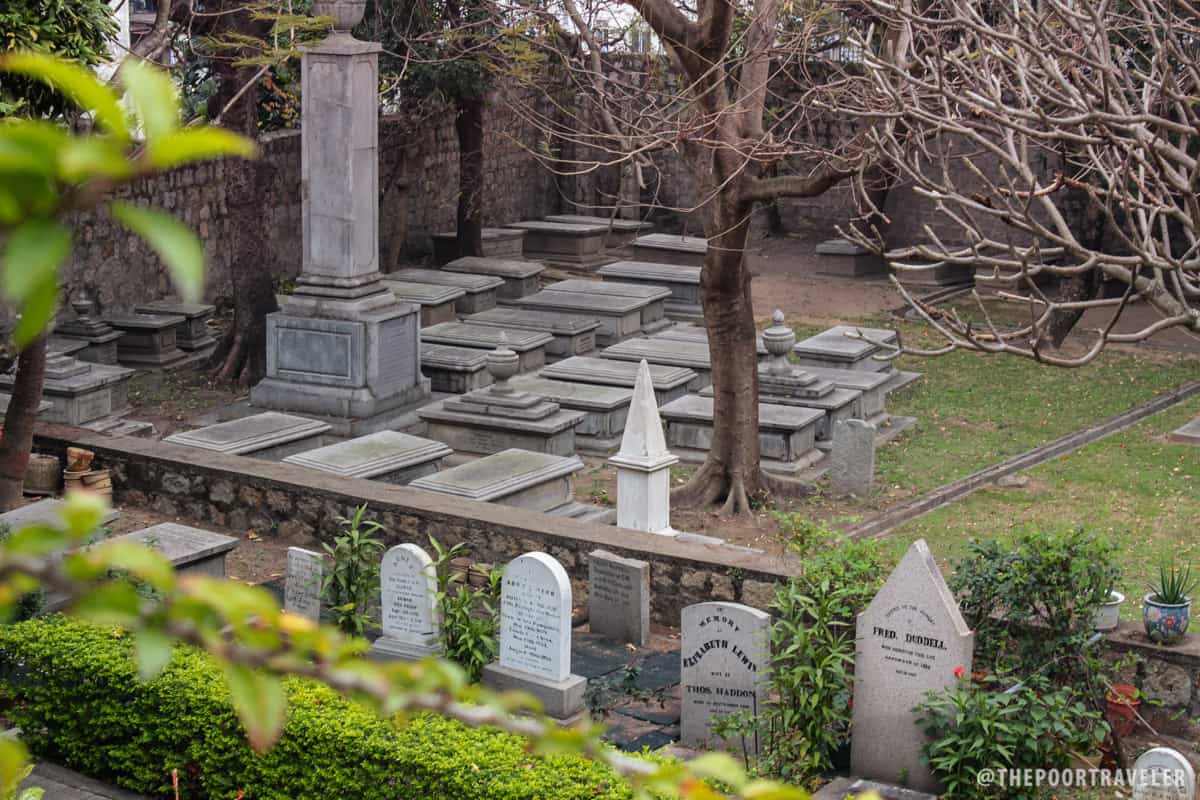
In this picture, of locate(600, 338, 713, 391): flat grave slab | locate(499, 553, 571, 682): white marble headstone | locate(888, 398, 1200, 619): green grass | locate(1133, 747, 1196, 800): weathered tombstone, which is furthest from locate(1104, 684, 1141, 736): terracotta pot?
locate(600, 338, 713, 391): flat grave slab

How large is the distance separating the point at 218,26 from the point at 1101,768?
12.7 m

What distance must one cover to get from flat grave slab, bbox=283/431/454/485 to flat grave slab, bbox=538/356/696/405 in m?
3.61

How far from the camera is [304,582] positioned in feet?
31.2

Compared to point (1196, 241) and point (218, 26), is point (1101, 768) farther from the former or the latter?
point (218, 26)

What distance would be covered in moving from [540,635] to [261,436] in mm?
5473

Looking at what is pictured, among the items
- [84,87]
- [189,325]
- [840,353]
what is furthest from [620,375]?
[84,87]

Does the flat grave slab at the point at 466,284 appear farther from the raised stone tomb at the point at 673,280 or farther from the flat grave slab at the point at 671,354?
the flat grave slab at the point at 671,354

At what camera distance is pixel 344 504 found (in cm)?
1100

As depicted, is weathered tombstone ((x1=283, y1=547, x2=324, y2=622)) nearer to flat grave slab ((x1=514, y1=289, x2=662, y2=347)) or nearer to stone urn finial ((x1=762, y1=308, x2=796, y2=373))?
stone urn finial ((x1=762, y1=308, x2=796, y2=373))

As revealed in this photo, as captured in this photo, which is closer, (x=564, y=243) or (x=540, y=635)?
(x=540, y=635)

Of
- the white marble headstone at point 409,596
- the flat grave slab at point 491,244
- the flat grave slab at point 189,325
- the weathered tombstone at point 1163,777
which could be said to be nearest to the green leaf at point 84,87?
the weathered tombstone at point 1163,777

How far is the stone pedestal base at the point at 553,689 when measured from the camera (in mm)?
8180

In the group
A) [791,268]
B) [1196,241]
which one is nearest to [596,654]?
[1196,241]

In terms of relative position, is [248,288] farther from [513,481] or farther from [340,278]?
[513,481]
